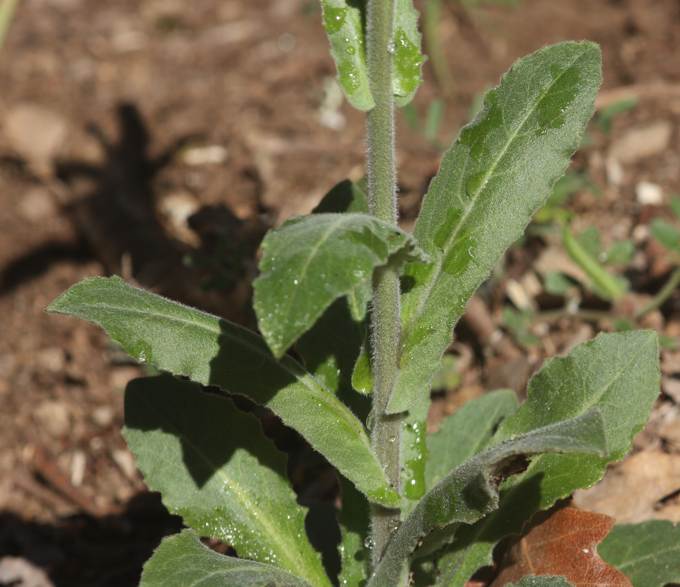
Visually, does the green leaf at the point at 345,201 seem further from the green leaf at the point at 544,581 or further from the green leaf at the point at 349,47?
the green leaf at the point at 544,581

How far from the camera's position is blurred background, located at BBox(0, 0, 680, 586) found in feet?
12.6

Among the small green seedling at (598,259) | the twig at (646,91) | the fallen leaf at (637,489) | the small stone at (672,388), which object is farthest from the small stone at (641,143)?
the fallen leaf at (637,489)

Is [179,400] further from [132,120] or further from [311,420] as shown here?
[132,120]

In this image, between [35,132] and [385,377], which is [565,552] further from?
[35,132]

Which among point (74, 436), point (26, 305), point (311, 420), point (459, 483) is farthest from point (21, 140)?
point (459, 483)

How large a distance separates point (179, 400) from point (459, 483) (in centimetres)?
95

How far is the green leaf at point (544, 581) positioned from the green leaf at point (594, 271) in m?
1.73

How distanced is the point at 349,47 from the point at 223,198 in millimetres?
2909

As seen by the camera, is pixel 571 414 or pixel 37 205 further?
pixel 37 205

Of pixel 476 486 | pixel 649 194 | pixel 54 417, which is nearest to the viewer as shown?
pixel 476 486

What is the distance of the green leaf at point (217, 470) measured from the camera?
9.20ft

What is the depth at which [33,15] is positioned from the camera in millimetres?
6680

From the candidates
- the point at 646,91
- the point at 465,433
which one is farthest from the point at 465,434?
the point at 646,91

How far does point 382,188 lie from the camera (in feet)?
7.61
